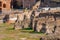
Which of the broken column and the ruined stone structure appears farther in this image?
the ruined stone structure

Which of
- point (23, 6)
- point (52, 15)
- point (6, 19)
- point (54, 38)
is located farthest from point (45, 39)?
point (23, 6)

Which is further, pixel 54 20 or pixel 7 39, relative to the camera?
pixel 54 20

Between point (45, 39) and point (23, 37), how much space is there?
46.4 feet

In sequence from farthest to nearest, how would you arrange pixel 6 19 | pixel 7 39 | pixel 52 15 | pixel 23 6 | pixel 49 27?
pixel 23 6, pixel 6 19, pixel 52 15, pixel 49 27, pixel 7 39

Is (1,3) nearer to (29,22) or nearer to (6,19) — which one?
(6,19)

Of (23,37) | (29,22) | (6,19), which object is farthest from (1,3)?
(23,37)

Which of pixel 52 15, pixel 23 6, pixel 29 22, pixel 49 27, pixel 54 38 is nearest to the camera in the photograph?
pixel 54 38

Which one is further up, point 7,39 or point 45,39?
point 45,39

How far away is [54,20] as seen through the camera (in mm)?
40406

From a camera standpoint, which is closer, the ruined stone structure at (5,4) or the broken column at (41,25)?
the broken column at (41,25)

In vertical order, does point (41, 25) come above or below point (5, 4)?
below

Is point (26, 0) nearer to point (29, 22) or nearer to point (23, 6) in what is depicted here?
point (23, 6)

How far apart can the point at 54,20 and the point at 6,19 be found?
26.0 m

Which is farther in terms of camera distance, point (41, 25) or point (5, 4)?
point (5, 4)
